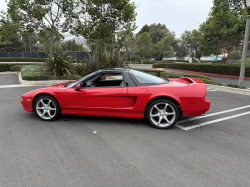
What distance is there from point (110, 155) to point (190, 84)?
93.5 inches

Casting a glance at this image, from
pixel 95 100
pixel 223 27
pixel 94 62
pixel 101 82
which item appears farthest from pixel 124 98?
pixel 223 27

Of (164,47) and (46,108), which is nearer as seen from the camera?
Result: (46,108)

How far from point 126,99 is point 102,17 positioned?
17583mm

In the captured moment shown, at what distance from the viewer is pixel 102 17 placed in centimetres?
1956

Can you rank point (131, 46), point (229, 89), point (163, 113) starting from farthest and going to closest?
1. point (131, 46)
2. point (229, 89)
3. point (163, 113)

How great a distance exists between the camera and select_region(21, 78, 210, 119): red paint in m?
4.00

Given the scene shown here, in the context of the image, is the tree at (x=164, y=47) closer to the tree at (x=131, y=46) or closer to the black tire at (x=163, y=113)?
the tree at (x=131, y=46)

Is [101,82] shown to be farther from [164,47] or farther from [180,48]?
[180,48]

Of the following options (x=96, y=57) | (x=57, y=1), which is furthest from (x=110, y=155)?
(x=57, y=1)

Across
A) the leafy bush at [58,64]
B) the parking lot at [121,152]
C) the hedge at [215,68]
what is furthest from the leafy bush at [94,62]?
the hedge at [215,68]

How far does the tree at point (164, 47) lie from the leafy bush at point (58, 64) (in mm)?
41676


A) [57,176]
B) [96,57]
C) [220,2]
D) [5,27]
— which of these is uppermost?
[220,2]

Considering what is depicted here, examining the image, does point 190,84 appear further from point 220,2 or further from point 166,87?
point 220,2

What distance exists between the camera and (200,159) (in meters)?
2.92
